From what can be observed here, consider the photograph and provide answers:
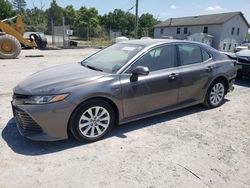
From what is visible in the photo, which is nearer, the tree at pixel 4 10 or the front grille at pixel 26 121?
the front grille at pixel 26 121

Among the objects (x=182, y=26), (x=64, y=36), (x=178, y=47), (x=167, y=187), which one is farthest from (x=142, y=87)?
(x=182, y=26)

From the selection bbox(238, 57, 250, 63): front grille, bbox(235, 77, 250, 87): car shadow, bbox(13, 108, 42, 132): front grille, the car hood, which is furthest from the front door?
bbox(235, 77, 250, 87): car shadow

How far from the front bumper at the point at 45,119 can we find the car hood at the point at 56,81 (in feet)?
0.69

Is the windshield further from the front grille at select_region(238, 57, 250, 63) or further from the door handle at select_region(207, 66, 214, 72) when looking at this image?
the front grille at select_region(238, 57, 250, 63)

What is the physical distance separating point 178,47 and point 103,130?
6.99 feet

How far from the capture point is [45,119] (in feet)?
10.5

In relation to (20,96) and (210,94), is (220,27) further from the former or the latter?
(20,96)

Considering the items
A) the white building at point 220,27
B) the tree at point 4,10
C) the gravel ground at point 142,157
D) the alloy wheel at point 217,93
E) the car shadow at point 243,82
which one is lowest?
the gravel ground at point 142,157

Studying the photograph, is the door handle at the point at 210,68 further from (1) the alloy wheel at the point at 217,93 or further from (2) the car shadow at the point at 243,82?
(2) the car shadow at the point at 243,82

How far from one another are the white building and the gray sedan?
35.6 metres

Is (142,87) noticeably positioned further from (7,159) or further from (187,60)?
(7,159)

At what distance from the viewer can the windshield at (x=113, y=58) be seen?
3.97 meters

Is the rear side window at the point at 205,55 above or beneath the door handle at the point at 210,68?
above

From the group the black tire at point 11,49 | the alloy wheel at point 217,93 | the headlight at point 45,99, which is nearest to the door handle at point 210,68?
the alloy wheel at point 217,93
